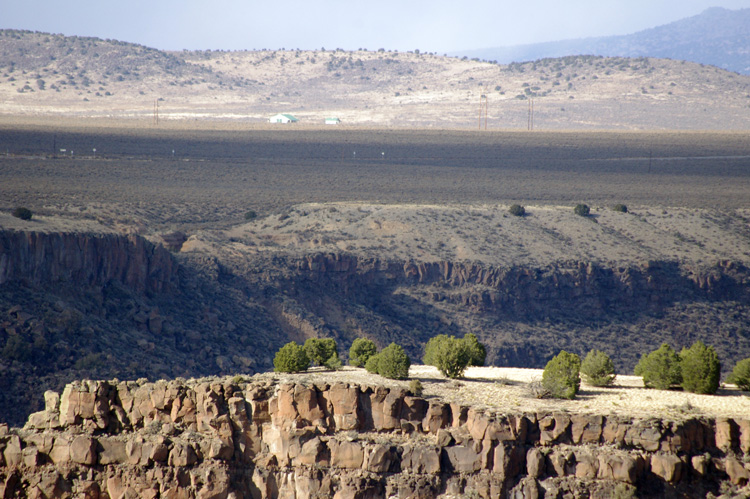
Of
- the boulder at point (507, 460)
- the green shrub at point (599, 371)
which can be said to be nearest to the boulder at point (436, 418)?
the boulder at point (507, 460)

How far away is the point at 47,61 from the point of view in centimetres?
17575

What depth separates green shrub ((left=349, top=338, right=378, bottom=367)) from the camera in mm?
34906

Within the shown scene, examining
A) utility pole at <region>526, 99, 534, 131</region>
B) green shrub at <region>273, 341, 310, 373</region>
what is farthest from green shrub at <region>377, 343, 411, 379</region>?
utility pole at <region>526, 99, 534, 131</region>

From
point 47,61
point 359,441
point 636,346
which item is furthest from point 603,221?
point 47,61

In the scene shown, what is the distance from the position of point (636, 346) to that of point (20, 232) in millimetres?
37217

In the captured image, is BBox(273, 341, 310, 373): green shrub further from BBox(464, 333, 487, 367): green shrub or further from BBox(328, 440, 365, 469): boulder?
A: BBox(464, 333, 487, 367): green shrub

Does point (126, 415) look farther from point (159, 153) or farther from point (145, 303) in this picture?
point (159, 153)

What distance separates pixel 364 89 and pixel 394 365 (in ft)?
518

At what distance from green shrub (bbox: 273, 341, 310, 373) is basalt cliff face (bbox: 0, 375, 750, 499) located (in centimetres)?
313

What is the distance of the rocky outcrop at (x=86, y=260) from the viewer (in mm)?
49094

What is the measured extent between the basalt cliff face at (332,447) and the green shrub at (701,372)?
9.48ft

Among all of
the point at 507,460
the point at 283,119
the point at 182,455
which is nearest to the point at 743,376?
the point at 507,460

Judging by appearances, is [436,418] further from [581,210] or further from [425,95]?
[425,95]

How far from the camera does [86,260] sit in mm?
52188
